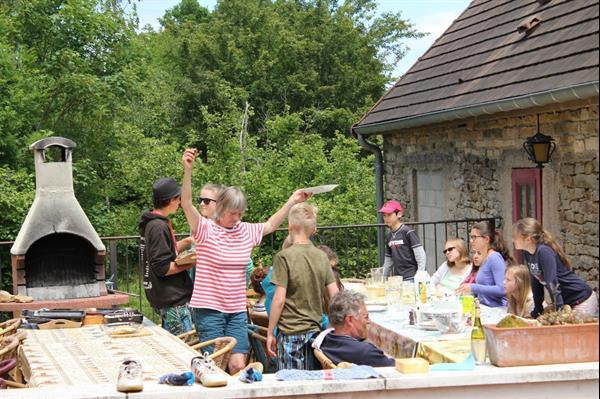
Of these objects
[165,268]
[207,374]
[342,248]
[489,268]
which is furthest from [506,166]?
[342,248]

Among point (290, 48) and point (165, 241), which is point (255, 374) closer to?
point (165, 241)

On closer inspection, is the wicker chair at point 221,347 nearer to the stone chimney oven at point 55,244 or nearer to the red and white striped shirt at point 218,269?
the red and white striped shirt at point 218,269

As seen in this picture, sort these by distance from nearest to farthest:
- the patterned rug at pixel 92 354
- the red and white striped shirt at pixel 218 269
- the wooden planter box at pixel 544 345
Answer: the wooden planter box at pixel 544 345, the patterned rug at pixel 92 354, the red and white striped shirt at pixel 218 269

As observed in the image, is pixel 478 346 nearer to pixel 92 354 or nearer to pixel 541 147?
pixel 92 354

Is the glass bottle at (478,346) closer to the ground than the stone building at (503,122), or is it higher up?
closer to the ground

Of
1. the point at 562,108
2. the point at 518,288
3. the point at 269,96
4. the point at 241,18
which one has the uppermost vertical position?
the point at 241,18

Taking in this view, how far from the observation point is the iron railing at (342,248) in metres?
10.8

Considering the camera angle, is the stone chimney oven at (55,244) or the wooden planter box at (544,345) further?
the stone chimney oven at (55,244)

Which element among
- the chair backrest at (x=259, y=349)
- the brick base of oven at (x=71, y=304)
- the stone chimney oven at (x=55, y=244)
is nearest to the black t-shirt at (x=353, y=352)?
the chair backrest at (x=259, y=349)

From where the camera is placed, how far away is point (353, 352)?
5.29 meters

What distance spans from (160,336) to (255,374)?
215 centimetres

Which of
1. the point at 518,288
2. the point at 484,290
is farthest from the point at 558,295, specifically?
the point at 484,290

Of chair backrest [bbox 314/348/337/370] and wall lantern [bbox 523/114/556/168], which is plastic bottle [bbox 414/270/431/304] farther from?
wall lantern [bbox 523/114/556/168]

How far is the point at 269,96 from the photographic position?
33.8m
